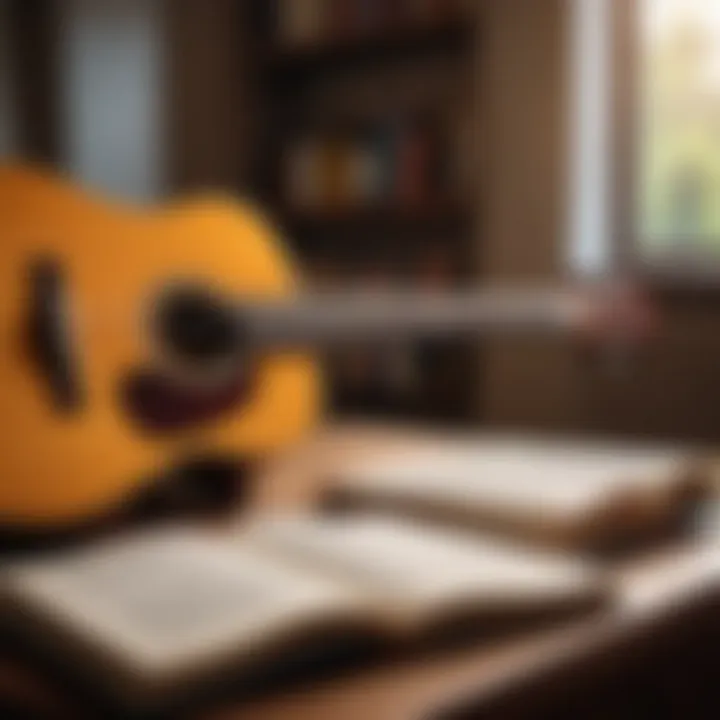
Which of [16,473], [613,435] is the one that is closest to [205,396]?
[16,473]

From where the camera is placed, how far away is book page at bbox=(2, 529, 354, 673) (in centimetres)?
51

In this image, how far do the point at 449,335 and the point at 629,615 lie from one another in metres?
0.75

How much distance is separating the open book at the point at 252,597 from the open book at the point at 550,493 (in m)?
0.04

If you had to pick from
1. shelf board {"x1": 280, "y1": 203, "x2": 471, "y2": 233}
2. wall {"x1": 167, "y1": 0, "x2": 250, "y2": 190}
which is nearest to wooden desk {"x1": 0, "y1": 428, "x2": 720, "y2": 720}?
shelf board {"x1": 280, "y1": 203, "x2": 471, "y2": 233}

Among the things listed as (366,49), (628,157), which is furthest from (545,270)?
(366,49)

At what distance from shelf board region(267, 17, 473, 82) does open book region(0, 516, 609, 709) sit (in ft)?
5.78

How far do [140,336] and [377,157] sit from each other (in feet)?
5.23

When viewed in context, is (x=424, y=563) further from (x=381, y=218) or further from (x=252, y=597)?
(x=381, y=218)

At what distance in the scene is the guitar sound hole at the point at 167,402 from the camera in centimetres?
87

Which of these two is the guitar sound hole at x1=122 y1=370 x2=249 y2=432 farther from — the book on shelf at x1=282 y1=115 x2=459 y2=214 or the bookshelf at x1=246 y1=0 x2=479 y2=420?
the book on shelf at x1=282 y1=115 x2=459 y2=214

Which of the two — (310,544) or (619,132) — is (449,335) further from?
(619,132)

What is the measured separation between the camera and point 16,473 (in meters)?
0.75

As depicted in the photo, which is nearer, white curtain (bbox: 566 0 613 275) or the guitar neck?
the guitar neck

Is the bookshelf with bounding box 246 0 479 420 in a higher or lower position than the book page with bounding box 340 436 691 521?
higher
